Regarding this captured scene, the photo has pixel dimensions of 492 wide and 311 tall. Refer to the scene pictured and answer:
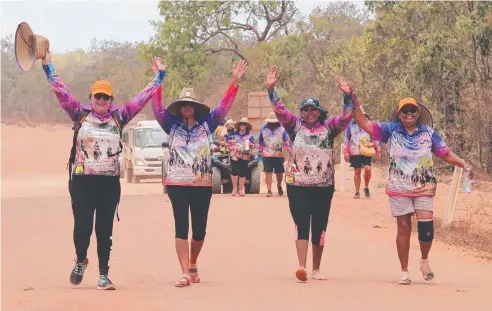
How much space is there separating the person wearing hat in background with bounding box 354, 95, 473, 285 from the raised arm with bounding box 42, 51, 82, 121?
9.00ft

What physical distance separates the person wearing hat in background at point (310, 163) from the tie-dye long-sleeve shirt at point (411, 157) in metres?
0.48

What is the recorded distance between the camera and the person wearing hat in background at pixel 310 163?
33.6 feet

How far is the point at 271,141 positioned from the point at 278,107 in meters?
11.2

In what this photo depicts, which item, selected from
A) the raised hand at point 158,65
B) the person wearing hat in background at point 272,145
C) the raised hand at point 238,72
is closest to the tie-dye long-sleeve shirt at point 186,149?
the raised hand at point 158,65

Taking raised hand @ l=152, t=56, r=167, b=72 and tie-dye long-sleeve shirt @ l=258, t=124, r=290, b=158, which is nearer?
raised hand @ l=152, t=56, r=167, b=72

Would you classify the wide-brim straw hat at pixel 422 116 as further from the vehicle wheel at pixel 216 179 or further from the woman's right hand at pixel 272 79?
the vehicle wheel at pixel 216 179

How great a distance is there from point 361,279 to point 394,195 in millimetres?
955

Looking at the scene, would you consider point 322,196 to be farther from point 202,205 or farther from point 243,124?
point 243,124

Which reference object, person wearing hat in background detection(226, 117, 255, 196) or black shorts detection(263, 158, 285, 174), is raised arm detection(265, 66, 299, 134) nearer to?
black shorts detection(263, 158, 285, 174)

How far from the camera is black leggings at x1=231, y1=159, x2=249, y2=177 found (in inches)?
873

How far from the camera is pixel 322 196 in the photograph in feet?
34.0

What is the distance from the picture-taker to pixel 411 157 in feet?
32.9

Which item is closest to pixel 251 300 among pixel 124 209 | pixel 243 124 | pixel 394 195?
pixel 394 195

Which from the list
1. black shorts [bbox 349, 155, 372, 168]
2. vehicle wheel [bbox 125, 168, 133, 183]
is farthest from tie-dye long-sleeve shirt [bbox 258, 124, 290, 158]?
vehicle wheel [bbox 125, 168, 133, 183]
